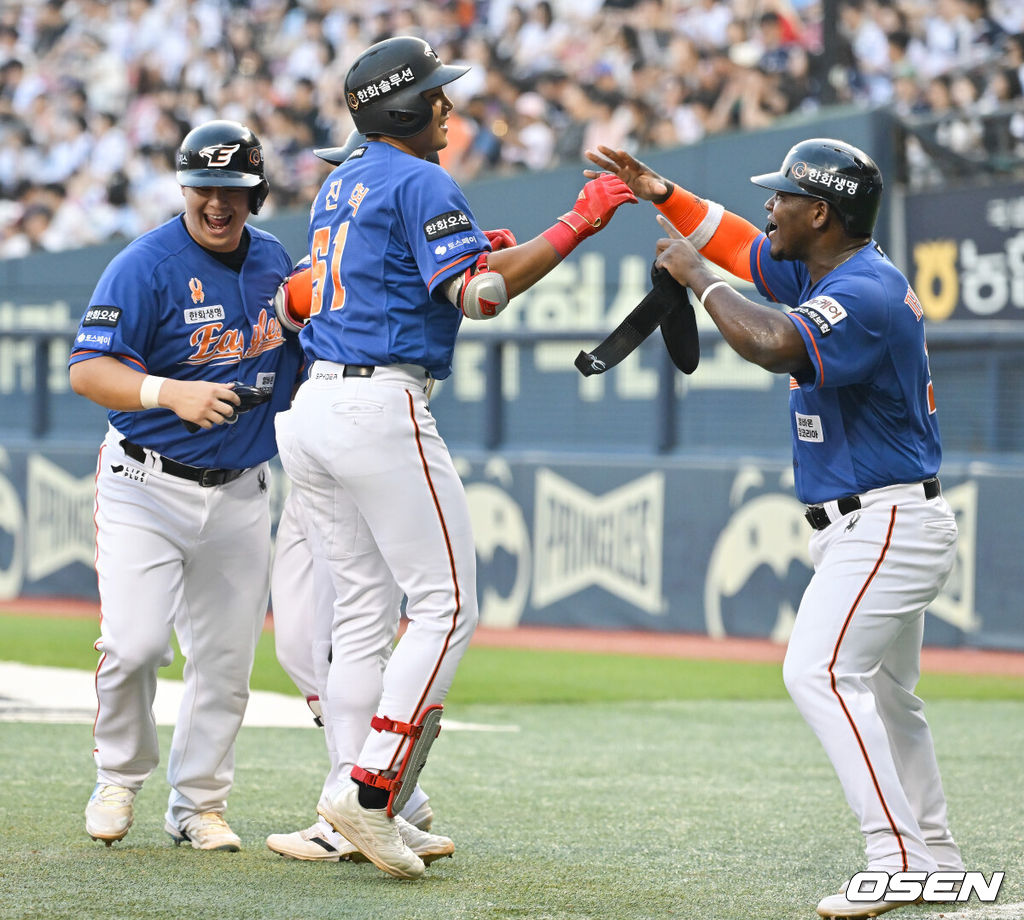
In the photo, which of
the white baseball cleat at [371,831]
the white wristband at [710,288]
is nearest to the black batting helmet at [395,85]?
the white wristband at [710,288]

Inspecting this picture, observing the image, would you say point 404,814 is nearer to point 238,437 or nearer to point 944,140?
point 238,437

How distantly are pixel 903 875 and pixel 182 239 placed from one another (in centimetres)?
280

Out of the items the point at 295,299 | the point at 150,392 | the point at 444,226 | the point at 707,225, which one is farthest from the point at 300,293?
the point at 707,225

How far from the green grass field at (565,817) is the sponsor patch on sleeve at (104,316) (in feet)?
5.04

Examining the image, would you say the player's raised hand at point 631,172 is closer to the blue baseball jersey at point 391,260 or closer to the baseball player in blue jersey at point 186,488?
the blue baseball jersey at point 391,260

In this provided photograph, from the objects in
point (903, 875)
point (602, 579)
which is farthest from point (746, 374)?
point (903, 875)

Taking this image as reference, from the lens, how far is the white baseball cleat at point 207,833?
4.65 meters

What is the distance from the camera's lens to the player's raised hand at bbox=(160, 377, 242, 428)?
14.4 feet

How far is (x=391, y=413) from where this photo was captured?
13.8ft

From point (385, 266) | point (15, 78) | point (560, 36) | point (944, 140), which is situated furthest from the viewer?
point (15, 78)

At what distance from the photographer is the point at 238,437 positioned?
4.91m

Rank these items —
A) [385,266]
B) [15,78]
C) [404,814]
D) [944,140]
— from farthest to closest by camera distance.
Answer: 1. [15,78]
2. [944,140]
3. [404,814]
4. [385,266]

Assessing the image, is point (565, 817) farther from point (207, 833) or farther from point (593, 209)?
point (593, 209)

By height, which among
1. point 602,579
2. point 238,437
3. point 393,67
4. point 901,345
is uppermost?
point 393,67
